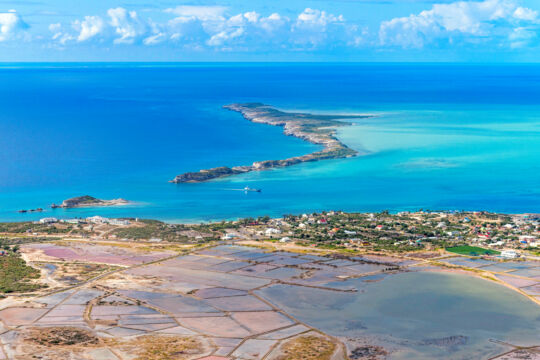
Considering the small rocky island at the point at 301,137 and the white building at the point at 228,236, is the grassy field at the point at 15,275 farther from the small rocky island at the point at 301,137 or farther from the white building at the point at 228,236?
the small rocky island at the point at 301,137

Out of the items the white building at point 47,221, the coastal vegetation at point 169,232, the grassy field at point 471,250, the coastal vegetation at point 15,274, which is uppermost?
the coastal vegetation at point 15,274

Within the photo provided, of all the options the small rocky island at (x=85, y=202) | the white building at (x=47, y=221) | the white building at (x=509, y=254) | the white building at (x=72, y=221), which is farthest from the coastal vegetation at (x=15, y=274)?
the white building at (x=509, y=254)

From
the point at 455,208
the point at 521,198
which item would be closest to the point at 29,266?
the point at 455,208

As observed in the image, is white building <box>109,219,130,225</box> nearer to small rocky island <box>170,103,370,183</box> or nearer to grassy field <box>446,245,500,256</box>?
small rocky island <box>170,103,370,183</box>

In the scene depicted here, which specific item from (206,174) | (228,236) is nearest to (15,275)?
(228,236)

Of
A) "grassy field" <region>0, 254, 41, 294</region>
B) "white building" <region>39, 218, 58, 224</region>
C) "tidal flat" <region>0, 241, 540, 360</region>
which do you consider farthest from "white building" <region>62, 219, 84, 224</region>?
"tidal flat" <region>0, 241, 540, 360</region>

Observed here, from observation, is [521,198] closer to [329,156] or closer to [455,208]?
[455,208]
